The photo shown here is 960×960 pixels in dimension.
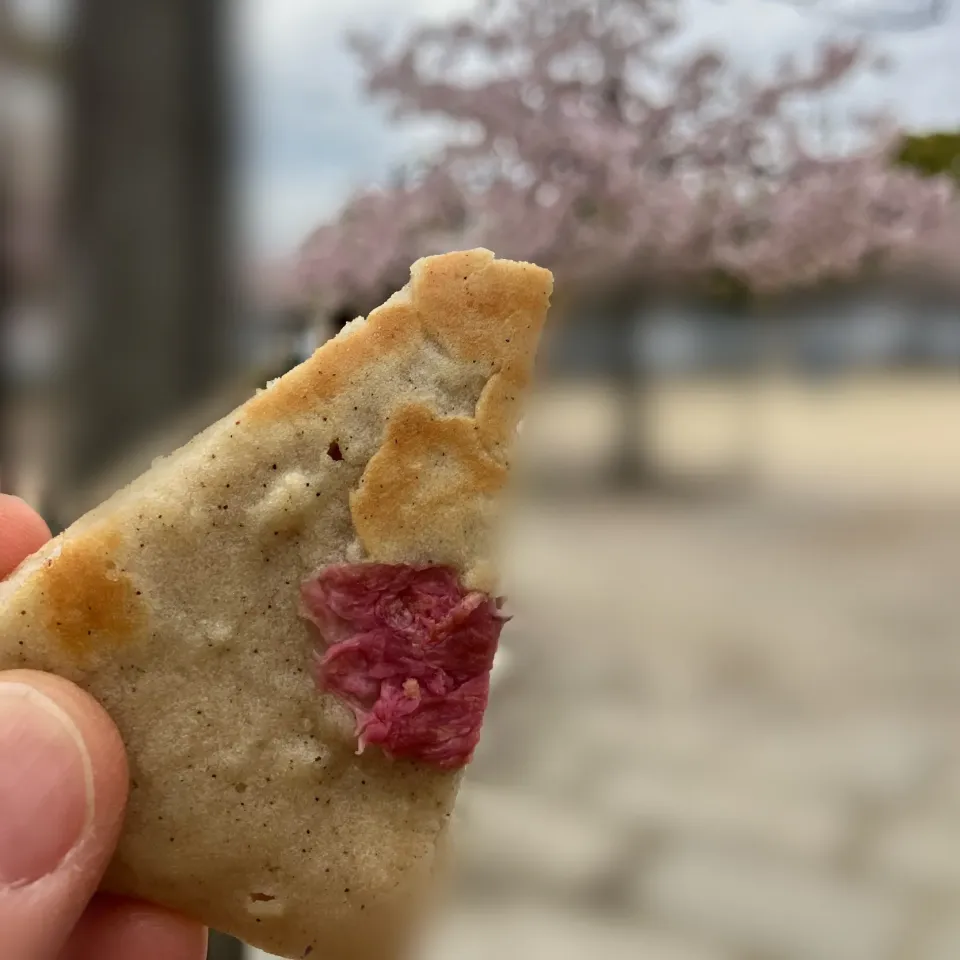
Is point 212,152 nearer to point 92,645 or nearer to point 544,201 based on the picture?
point 92,645

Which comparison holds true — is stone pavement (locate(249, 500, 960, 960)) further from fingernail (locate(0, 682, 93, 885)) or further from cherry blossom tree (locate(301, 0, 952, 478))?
cherry blossom tree (locate(301, 0, 952, 478))

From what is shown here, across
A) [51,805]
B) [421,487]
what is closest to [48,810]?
[51,805]

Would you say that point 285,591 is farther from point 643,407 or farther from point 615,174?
point 643,407

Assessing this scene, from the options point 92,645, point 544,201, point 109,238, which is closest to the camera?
point 92,645

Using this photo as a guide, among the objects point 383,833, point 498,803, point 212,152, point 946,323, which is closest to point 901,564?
point 946,323

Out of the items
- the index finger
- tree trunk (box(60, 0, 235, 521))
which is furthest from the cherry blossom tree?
the index finger

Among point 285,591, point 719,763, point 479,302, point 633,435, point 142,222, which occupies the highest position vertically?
point 633,435
